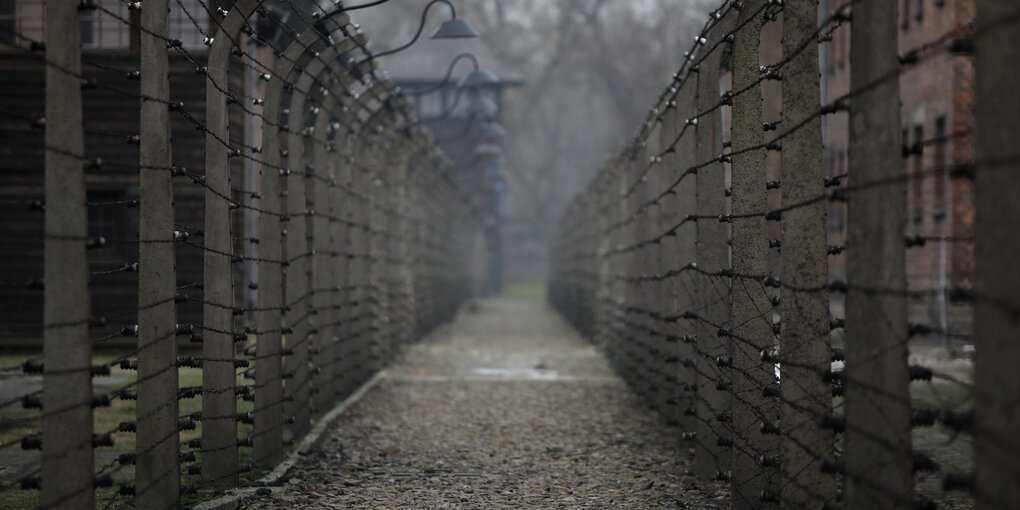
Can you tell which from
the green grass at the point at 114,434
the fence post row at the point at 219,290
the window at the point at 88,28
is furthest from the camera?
→ the window at the point at 88,28

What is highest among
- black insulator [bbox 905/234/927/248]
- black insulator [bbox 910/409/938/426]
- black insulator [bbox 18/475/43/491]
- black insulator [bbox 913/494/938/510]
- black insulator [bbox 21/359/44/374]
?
black insulator [bbox 905/234/927/248]

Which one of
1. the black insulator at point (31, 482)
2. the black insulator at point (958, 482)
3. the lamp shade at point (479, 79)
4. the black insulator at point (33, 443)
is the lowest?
the black insulator at point (31, 482)

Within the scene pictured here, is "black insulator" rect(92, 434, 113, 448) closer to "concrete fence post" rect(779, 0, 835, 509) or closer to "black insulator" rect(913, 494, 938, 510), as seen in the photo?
"concrete fence post" rect(779, 0, 835, 509)

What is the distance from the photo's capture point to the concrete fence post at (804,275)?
3973mm

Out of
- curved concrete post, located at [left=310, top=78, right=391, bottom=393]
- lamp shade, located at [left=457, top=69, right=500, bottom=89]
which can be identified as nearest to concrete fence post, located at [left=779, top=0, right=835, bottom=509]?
curved concrete post, located at [left=310, top=78, right=391, bottom=393]

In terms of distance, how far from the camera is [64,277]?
140 inches

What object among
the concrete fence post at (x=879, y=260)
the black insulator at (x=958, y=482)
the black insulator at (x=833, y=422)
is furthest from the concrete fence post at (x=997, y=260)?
the black insulator at (x=833, y=422)

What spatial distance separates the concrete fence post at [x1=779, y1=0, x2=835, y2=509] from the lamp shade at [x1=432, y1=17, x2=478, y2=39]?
822 cm

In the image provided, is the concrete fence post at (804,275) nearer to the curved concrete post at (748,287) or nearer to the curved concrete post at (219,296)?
the curved concrete post at (748,287)

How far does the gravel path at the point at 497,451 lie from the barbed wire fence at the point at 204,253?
39 centimetres

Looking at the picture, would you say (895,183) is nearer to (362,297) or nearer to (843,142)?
(362,297)

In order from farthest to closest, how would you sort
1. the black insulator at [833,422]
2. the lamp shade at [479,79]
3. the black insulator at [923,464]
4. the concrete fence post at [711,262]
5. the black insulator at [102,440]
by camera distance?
the lamp shade at [479,79]
the concrete fence post at [711,262]
the black insulator at [102,440]
the black insulator at [833,422]
the black insulator at [923,464]

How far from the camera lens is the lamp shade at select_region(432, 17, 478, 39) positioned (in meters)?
12.0

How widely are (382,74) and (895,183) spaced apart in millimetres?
6952
